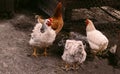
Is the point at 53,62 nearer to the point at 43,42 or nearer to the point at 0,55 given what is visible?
the point at 43,42

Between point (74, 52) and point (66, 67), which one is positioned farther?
point (66, 67)

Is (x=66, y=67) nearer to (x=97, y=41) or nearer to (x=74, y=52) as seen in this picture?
(x=74, y=52)

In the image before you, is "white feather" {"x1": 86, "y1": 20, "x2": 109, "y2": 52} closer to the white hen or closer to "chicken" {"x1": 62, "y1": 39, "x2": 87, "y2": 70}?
"chicken" {"x1": 62, "y1": 39, "x2": 87, "y2": 70}

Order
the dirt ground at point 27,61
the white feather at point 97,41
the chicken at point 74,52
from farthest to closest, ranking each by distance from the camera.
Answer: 1. the white feather at point 97,41
2. the dirt ground at point 27,61
3. the chicken at point 74,52

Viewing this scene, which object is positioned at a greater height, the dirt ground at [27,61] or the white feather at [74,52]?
the white feather at [74,52]

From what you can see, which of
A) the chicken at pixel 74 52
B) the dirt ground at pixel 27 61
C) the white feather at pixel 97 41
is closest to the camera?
the chicken at pixel 74 52

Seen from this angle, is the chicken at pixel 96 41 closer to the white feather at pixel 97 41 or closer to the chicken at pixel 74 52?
the white feather at pixel 97 41

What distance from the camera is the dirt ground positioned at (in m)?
4.70

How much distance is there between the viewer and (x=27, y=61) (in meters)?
4.91

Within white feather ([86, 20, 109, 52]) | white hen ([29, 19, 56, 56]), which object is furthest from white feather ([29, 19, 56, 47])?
white feather ([86, 20, 109, 52])

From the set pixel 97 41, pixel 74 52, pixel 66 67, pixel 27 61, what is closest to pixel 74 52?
pixel 74 52

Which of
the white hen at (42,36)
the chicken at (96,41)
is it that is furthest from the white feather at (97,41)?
the white hen at (42,36)

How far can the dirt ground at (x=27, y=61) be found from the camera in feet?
15.4

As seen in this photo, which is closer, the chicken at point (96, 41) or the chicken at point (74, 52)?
the chicken at point (74, 52)
